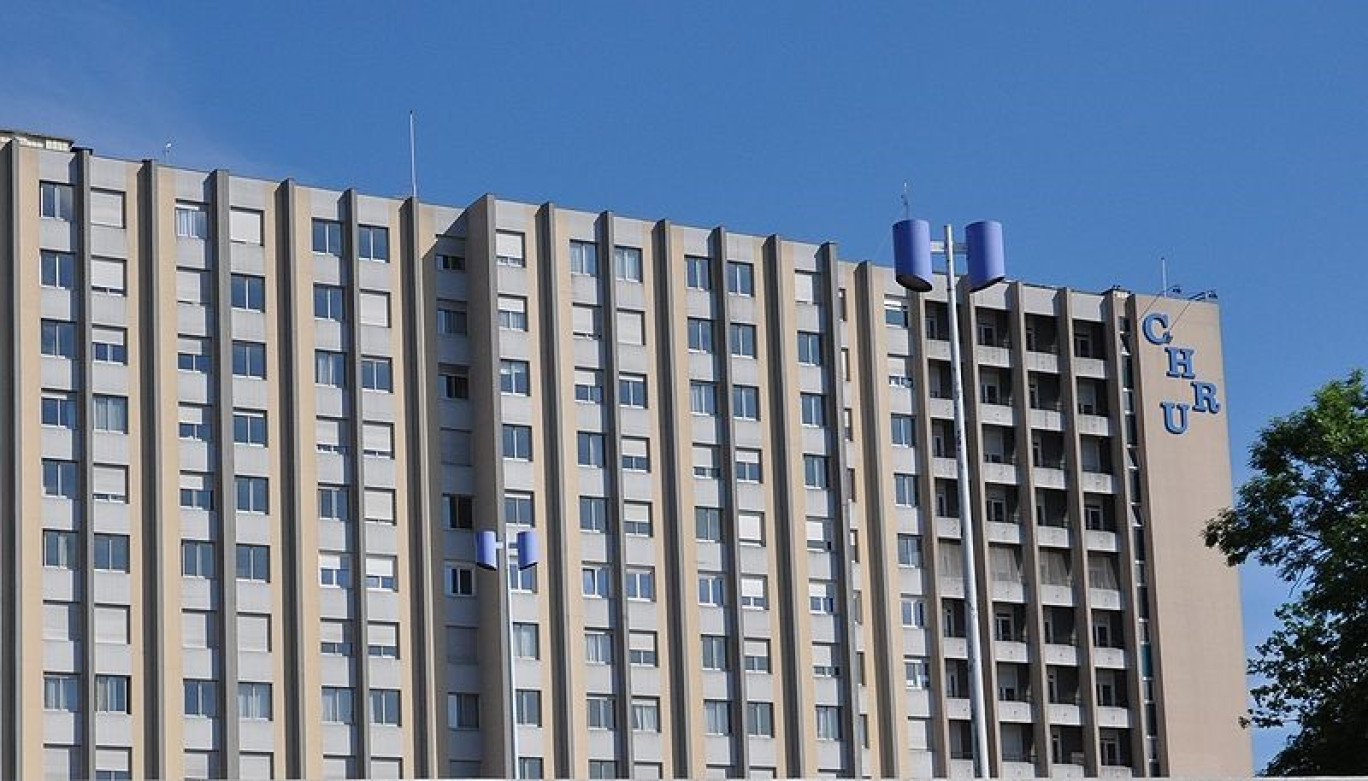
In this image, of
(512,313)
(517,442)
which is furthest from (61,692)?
(512,313)

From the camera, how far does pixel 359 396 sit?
95.6m

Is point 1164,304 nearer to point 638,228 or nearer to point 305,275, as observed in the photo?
point 638,228

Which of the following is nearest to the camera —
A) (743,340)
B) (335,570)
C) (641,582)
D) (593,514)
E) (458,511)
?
(335,570)

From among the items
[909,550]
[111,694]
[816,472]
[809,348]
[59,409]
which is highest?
[809,348]

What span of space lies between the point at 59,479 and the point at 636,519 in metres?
20.7

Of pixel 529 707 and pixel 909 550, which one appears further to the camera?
pixel 909 550

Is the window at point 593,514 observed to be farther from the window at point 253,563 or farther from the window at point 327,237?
the window at point 327,237

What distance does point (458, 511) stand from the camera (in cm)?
9762

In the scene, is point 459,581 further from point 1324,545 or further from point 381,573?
point 1324,545

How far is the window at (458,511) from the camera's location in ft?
319

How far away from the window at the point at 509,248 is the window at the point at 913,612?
19.5 metres

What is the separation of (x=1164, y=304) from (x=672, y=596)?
26985 millimetres

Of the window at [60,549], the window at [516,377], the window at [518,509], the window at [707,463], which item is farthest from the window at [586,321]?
the window at [60,549]

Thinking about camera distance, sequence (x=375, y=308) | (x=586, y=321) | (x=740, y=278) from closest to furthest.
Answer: (x=375, y=308)
(x=586, y=321)
(x=740, y=278)
